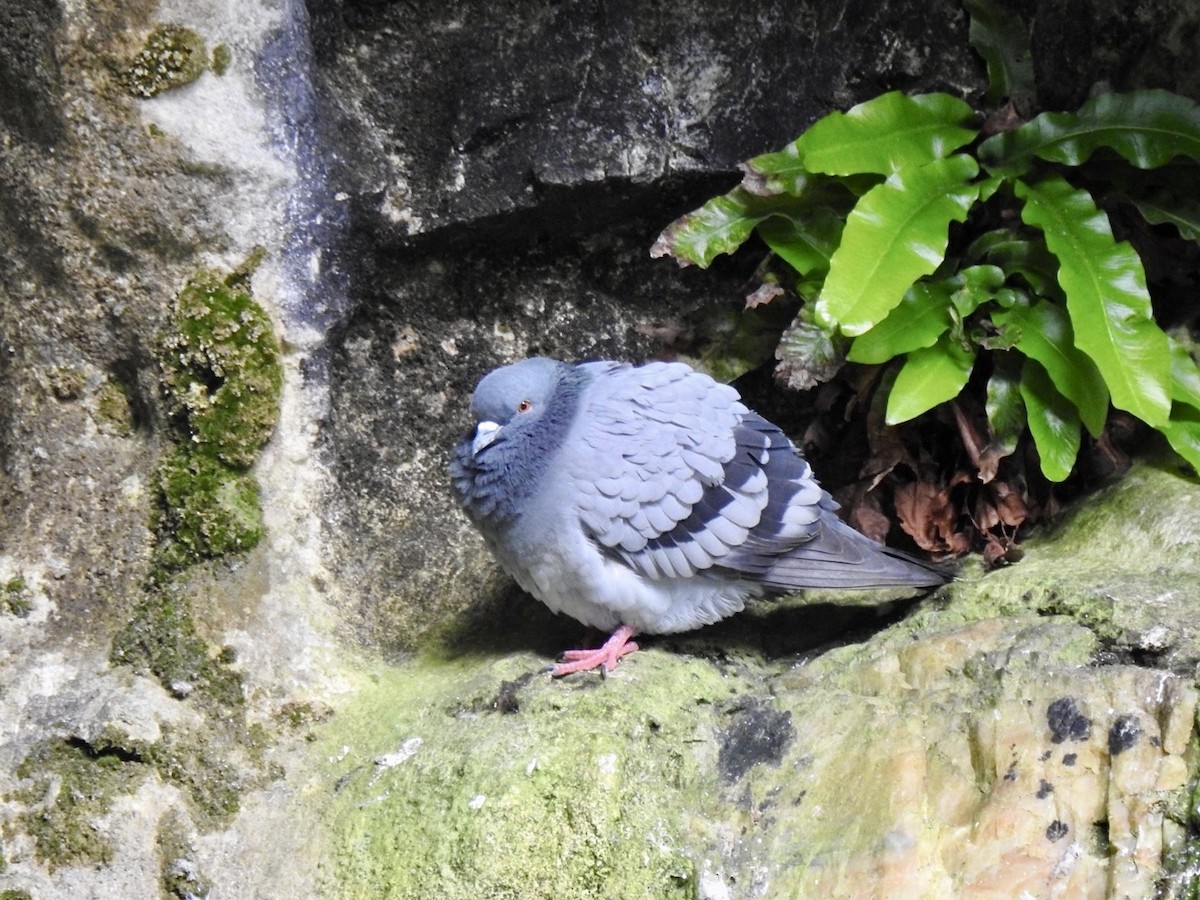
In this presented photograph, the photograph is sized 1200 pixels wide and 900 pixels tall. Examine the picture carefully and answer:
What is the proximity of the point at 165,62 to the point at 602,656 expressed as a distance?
9.43ft

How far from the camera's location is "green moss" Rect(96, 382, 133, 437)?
468 cm

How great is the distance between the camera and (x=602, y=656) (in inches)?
164

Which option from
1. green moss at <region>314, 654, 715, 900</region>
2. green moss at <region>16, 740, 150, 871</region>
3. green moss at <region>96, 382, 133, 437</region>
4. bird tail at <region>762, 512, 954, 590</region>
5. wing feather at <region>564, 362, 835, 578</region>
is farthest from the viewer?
green moss at <region>96, 382, 133, 437</region>

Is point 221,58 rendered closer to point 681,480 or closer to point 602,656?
point 681,480

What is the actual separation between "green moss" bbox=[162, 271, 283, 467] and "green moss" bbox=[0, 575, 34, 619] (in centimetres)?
87

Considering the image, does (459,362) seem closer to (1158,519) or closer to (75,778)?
(75,778)

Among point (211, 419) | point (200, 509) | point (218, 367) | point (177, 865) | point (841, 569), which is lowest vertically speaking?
point (177, 865)

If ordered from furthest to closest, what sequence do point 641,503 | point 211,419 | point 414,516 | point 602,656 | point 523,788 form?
point 414,516
point 211,419
point 602,656
point 641,503
point 523,788

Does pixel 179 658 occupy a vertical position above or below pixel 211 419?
below

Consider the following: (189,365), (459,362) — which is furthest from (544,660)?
(189,365)

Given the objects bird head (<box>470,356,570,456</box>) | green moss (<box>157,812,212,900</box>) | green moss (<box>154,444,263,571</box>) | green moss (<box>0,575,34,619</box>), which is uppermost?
bird head (<box>470,356,570,456</box>)

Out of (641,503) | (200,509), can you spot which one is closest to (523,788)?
(641,503)

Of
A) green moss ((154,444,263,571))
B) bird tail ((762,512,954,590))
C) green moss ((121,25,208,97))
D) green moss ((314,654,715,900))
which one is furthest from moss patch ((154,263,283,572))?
bird tail ((762,512,954,590))

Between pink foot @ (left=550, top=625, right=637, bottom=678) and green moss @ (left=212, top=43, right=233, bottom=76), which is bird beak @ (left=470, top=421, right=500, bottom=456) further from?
green moss @ (left=212, top=43, right=233, bottom=76)
